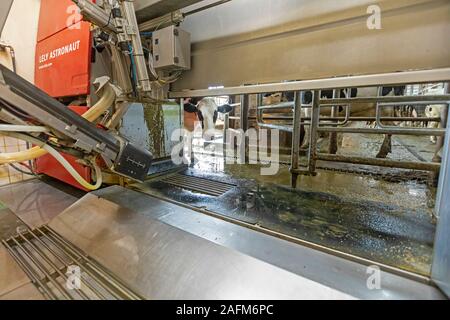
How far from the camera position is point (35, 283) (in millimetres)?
770

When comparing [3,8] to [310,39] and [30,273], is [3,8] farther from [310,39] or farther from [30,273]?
[310,39]

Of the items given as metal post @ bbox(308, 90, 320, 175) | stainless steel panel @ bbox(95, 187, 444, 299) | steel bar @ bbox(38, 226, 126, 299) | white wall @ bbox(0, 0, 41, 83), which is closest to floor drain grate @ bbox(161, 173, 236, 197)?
stainless steel panel @ bbox(95, 187, 444, 299)

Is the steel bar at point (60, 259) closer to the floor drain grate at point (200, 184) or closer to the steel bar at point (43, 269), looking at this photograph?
the steel bar at point (43, 269)

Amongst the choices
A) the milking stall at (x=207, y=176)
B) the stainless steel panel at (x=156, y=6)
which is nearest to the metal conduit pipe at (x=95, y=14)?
the milking stall at (x=207, y=176)

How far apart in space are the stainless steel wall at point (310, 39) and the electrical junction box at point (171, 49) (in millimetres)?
91

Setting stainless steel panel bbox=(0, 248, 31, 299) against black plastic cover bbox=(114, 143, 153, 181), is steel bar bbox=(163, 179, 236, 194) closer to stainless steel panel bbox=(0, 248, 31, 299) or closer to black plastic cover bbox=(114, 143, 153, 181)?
black plastic cover bbox=(114, 143, 153, 181)

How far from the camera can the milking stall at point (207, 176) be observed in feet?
2.38

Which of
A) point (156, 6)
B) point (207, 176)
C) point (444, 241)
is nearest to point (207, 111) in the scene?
point (207, 176)

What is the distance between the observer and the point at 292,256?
2.56 ft

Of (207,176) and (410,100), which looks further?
(207,176)

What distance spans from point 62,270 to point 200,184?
911 millimetres
